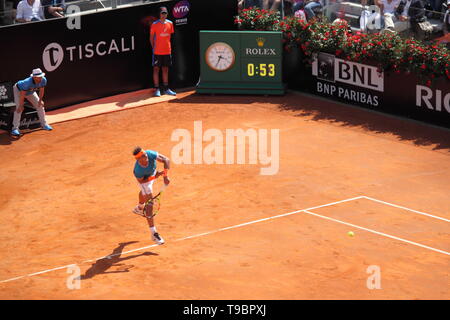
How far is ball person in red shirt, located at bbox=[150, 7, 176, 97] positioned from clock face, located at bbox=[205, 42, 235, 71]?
130 cm

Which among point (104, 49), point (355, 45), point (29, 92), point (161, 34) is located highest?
point (161, 34)

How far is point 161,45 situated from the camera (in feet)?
96.0

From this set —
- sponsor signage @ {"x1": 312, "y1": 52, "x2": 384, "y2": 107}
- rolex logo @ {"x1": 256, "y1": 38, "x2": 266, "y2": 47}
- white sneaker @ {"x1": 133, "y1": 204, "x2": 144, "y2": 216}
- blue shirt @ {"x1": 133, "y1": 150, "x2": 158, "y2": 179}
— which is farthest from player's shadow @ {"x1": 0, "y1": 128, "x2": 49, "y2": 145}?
sponsor signage @ {"x1": 312, "y1": 52, "x2": 384, "y2": 107}

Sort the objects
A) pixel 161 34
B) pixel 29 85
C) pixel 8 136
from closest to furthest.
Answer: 1. pixel 29 85
2. pixel 8 136
3. pixel 161 34

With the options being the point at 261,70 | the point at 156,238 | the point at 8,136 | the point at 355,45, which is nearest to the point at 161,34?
the point at 261,70

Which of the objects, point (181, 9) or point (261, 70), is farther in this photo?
point (181, 9)

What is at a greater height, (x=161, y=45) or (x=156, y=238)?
(x=161, y=45)

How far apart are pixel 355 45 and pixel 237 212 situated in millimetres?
9249

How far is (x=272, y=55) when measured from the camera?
96.8 feet

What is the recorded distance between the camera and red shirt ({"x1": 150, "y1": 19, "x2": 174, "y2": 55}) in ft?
95.3

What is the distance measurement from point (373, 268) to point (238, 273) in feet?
8.45

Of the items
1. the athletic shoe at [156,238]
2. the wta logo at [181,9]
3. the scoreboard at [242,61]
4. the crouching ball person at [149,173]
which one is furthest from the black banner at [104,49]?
the athletic shoe at [156,238]

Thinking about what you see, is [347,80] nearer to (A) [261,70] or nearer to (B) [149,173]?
(A) [261,70]

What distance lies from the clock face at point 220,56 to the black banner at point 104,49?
1248mm
